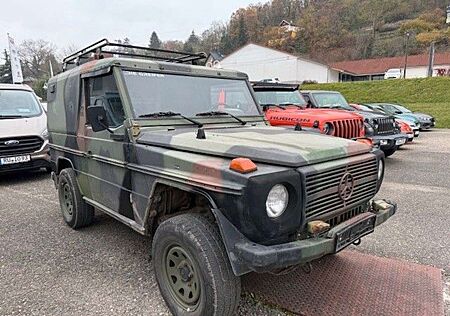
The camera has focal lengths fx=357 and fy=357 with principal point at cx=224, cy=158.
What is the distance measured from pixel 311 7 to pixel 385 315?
79147 mm

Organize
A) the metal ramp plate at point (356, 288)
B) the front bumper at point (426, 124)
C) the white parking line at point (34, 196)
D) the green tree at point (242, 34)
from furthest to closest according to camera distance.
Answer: the green tree at point (242, 34) → the front bumper at point (426, 124) → the white parking line at point (34, 196) → the metal ramp plate at point (356, 288)

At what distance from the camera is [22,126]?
23.8ft

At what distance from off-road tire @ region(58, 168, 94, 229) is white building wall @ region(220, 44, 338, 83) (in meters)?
41.2

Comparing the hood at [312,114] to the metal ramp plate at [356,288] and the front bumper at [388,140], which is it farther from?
the metal ramp plate at [356,288]

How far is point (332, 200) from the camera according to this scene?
2559 mm

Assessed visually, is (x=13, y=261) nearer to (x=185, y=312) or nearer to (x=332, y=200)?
(x=185, y=312)

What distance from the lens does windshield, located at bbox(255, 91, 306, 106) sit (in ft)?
27.6

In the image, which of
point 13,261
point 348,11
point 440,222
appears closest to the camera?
point 13,261

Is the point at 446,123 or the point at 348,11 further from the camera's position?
the point at 348,11

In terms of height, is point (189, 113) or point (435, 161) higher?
point (189, 113)

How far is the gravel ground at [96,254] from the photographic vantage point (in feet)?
9.67

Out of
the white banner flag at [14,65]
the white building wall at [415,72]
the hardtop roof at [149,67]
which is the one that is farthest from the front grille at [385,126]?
the white building wall at [415,72]

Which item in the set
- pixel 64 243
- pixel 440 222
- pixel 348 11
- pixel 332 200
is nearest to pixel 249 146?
pixel 332 200

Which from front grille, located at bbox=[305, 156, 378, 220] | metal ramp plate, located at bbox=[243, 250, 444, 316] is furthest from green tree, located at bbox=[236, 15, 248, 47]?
front grille, located at bbox=[305, 156, 378, 220]
